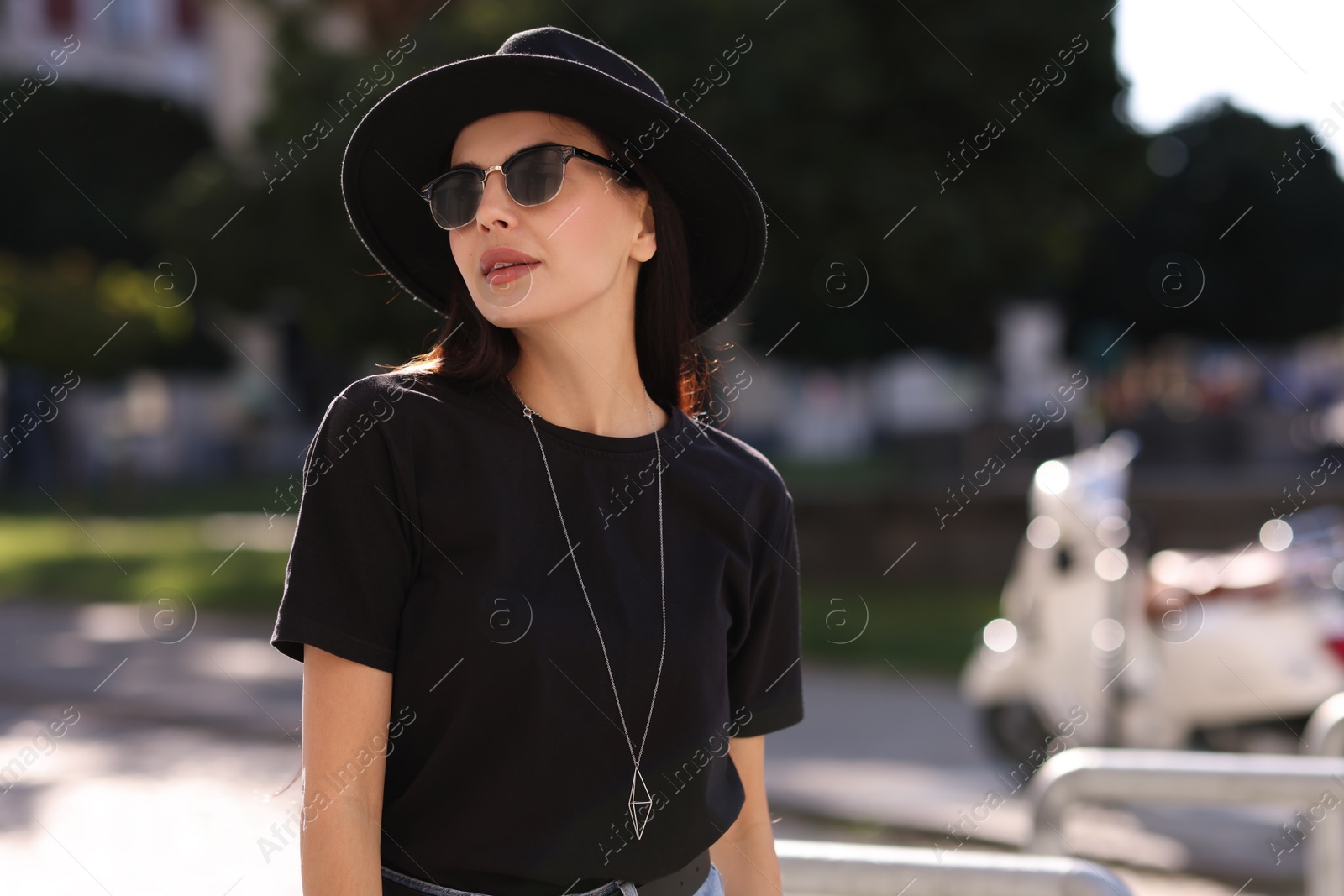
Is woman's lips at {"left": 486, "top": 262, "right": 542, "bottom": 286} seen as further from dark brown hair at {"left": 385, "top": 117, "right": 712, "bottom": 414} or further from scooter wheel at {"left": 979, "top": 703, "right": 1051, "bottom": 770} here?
scooter wheel at {"left": 979, "top": 703, "right": 1051, "bottom": 770}

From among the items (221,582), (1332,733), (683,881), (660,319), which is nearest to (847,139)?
(221,582)

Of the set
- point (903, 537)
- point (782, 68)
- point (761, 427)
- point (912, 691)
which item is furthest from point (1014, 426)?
point (761, 427)

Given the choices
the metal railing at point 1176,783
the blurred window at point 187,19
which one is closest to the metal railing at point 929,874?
the metal railing at point 1176,783

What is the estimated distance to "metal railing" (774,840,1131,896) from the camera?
2135 millimetres

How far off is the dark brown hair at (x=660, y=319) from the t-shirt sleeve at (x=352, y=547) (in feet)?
1.01

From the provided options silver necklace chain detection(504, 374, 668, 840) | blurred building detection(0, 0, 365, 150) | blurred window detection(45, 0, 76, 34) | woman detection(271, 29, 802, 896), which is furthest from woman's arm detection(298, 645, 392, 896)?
blurred window detection(45, 0, 76, 34)

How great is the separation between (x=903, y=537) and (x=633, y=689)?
34.5ft

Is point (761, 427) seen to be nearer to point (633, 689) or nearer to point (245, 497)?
point (245, 497)

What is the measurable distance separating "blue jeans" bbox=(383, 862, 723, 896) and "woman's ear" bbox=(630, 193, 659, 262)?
2.77 feet

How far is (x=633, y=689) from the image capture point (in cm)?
171

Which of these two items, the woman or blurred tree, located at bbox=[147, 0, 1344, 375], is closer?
the woman

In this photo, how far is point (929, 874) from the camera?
2.18 metres

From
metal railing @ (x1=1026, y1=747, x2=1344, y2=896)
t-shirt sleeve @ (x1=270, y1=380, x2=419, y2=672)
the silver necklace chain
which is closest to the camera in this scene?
t-shirt sleeve @ (x1=270, y1=380, x2=419, y2=672)

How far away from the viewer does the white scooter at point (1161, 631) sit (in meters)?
5.90
